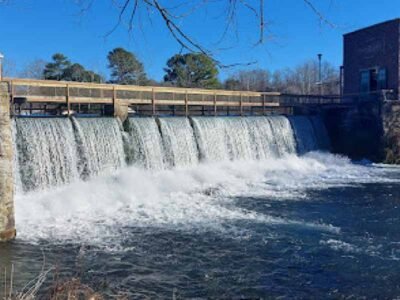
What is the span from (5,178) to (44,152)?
3968mm

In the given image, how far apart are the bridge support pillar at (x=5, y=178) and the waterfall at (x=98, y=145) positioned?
188 inches

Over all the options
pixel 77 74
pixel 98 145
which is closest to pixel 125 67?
pixel 77 74

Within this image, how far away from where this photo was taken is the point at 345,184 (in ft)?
52.5

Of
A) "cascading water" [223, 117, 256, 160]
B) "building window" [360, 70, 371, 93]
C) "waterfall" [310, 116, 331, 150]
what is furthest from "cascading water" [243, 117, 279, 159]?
"building window" [360, 70, 371, 93]

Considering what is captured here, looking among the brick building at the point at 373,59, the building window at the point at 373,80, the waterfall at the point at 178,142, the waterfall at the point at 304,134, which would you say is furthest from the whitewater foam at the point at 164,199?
the brick building at the point at 373,59

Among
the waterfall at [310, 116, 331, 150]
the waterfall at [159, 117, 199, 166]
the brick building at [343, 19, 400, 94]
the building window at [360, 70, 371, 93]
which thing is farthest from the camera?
the building window at [360, 70, 371, 93]

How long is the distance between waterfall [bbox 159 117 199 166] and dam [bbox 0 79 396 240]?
4cm

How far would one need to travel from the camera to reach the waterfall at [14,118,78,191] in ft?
40.4

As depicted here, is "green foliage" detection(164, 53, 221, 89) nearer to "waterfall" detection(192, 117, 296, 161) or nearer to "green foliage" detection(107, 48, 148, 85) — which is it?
"green foliage" detection(107, 48, 148, 85)

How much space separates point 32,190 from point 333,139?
17.2 m

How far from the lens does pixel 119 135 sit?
50.0 ft

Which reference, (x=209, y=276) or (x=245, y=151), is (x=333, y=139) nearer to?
(x=245, y=151)

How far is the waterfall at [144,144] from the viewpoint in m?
15.7

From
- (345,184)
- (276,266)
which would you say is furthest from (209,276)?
(345,184)
